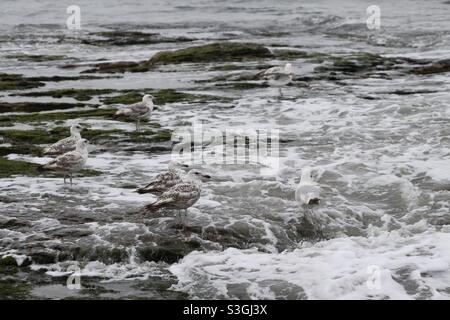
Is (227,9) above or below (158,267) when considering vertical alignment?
above

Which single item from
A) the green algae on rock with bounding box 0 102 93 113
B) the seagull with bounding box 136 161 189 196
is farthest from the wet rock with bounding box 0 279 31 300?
Result: the green algae on rock with bounding box 0 102 93 113

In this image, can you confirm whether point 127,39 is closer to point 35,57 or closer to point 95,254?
point 35,57

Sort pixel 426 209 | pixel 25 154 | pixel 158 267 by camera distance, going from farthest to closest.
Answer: pixel 25 154, pixel 426 209, pixel 158 267

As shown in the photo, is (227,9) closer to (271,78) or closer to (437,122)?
(271,78)

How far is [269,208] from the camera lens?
11336 millimetres

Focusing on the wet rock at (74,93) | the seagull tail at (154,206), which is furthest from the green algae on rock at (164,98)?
the seagull tail at (154,206)

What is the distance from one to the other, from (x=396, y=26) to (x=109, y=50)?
1677cm

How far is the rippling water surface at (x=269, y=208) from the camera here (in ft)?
28.8

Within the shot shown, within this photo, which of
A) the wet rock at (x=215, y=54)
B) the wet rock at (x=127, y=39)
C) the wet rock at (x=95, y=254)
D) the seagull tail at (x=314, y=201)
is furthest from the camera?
the wet rock at (x=127, y=39)

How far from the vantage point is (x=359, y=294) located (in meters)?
8.39

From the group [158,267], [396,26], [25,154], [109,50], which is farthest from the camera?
[396,26]

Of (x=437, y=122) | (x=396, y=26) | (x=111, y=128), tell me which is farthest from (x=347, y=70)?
(x=396, y=26)

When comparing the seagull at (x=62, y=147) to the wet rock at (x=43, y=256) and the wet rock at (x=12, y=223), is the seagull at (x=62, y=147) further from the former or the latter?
the wet rock at (x=43, y=256)

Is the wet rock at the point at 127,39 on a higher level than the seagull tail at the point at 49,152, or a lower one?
higher
